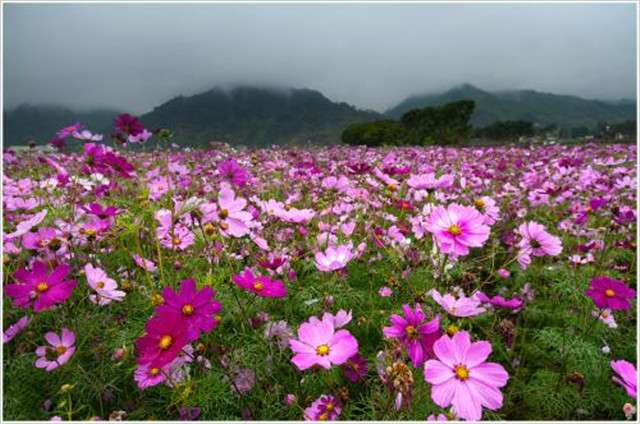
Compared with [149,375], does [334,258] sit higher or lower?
higher

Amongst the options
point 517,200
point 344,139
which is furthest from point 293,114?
point 517,200

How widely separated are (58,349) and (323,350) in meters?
0.84

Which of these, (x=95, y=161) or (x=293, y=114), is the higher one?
(x=95, y=161)

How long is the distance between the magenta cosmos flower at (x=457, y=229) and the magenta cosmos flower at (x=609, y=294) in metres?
0.42

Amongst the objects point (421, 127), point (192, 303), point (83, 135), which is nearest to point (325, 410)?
point (192, 303)

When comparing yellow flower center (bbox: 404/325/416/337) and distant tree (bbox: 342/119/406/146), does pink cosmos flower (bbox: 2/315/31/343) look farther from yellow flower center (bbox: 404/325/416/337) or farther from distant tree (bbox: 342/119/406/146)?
distant tree (bbox: 342/119/406/146)

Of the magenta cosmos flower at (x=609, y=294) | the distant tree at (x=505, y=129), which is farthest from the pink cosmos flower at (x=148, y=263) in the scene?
the distant tree at (x=505, y=129)

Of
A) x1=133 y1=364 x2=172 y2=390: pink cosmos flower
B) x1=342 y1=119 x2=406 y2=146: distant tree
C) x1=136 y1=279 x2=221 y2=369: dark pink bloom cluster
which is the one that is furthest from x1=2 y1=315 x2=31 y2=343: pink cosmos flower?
x1=342 y1=119 x2=406 y2=146: distant tree

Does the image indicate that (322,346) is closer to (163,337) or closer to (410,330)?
(410,330)

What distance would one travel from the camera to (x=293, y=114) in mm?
158500

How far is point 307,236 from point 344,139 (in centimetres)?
3050

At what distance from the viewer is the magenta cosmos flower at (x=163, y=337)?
36.5 inches

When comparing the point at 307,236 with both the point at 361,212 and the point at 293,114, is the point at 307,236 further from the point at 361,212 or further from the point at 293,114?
the point at 293,114

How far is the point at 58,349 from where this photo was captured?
1.33 meters
